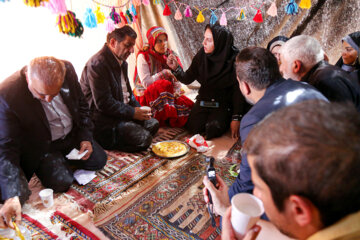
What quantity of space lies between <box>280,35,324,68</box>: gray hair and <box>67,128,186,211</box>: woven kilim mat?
1471 millimetres

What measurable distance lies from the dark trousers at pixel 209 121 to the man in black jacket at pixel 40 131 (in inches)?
48.9

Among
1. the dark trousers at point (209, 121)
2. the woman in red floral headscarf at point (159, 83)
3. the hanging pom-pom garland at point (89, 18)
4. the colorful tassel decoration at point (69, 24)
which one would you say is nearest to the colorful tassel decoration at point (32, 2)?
the colorful tassel decoration at point (69, 24)

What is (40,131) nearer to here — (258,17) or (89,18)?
(89,18)

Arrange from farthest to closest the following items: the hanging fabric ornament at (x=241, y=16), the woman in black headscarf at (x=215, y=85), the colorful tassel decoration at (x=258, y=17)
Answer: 1. the hanging fabric ornament at (x=241, y=16)
2. the colorful tassel decoration at (x=258, y=17)
3. the woman in black headscarf at (x=215, y=85)

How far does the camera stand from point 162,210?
1832 mm

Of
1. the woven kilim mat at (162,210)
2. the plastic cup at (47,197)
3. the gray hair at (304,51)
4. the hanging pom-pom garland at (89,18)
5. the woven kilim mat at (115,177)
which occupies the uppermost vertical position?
the hanging pom-pom garland at (89,18)

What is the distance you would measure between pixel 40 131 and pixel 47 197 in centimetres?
50

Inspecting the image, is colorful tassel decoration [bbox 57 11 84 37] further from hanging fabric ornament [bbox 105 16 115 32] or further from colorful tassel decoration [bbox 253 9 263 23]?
colorful tassel decoration [bbox 253 9 263 23]

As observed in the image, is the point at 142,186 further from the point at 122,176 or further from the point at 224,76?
the point at 224,76

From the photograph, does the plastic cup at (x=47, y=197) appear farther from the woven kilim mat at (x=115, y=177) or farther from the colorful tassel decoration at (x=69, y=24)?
the colorful tassel decoration at (x=69, y=24)

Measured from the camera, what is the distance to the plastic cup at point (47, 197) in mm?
1819

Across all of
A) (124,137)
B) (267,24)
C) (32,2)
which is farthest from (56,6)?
(267,24)

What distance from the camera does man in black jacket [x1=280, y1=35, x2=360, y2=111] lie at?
1775mm

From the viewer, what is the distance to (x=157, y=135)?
312cm
